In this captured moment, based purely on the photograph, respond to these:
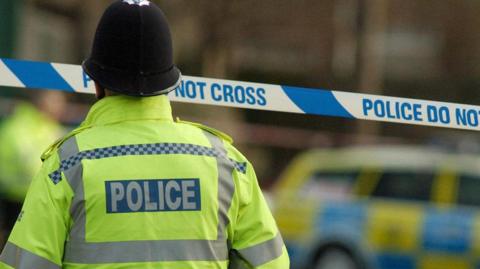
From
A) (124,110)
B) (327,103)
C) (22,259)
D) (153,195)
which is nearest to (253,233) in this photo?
(153,195)

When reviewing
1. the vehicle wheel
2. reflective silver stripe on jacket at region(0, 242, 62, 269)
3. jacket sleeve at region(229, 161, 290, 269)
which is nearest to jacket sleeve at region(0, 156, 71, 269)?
reflective silver stripe on jacket at region(0, 242, 62, 269)

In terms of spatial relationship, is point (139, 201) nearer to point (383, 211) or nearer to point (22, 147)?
point (22, 147)

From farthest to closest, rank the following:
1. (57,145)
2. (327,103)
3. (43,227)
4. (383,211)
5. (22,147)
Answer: (383,211) → (22,147) → (327,103) → (57,145) → (43,227)

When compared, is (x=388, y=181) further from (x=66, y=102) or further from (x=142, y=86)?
(x=142, y=86)

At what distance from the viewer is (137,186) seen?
2.46m

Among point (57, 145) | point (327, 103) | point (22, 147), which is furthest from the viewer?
point (22, 147)

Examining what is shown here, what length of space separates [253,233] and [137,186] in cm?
27

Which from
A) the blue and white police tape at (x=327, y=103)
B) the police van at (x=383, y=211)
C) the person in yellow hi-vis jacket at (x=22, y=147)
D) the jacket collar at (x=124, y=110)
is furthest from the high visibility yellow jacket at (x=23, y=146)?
the jacket collar at (x=124, y=110)

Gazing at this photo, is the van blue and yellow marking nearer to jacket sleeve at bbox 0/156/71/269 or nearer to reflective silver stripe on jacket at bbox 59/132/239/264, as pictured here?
reflective silver stripe on jacket at bbox 59/132/239/264

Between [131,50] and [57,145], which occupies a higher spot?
[131,50]

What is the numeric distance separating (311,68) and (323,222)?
774cm

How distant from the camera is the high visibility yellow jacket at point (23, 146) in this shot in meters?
9.56

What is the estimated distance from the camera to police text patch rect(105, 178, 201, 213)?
2443mm

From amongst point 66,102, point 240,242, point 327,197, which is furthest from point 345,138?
point 240,242
